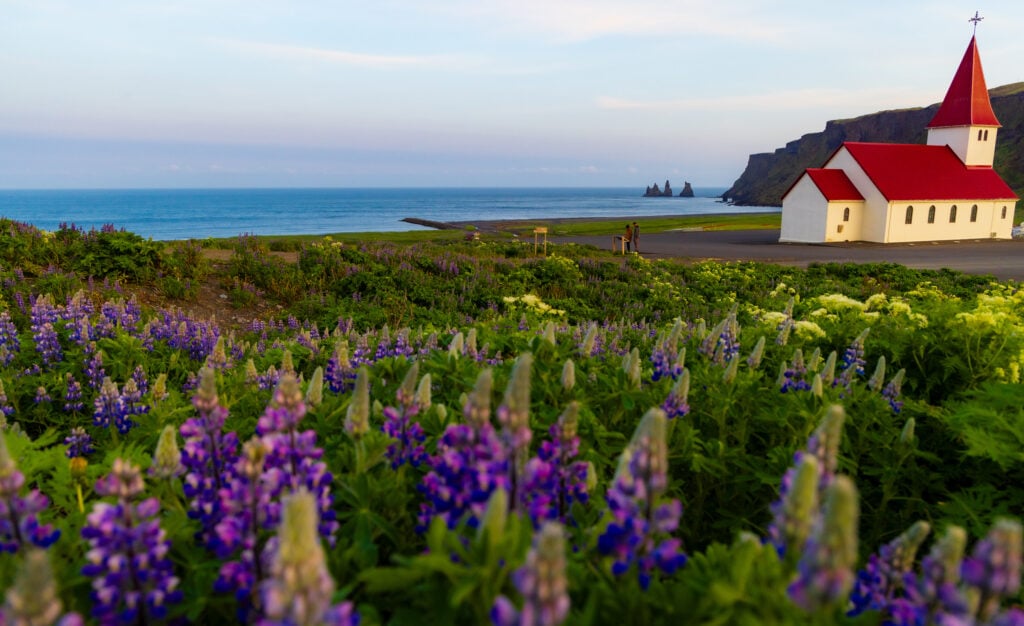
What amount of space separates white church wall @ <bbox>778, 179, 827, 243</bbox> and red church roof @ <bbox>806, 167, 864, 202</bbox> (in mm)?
330

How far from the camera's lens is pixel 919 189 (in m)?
43.0

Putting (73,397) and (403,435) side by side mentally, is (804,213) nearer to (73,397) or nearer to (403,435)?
(73,397)

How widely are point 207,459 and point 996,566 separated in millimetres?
2363

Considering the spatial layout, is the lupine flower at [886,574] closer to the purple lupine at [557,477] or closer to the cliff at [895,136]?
the purple lupine at [557,477]

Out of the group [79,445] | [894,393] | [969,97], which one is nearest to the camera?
[79,445]

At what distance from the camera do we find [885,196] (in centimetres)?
4116

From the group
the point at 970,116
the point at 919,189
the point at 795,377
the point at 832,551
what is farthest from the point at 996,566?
the point at 970,116

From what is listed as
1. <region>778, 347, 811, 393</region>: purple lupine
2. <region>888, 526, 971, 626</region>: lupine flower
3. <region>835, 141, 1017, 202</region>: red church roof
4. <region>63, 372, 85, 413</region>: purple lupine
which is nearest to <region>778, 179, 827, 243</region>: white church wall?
<region>835, 141, 1017, 202</region>: red church roof

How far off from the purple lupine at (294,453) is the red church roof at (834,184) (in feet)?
148

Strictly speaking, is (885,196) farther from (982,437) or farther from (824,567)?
(824,567)

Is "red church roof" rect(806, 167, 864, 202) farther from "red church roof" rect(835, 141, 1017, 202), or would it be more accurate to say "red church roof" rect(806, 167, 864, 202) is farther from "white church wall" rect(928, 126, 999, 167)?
"white church wall" rect(928, 126, 999, 167)

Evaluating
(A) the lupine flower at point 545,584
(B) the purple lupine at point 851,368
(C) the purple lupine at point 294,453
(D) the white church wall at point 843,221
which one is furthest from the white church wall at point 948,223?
(A) the lupine flower at point 545,584

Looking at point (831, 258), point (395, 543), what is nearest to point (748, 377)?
point (395, 543)

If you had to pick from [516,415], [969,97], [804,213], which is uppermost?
[969,97]
